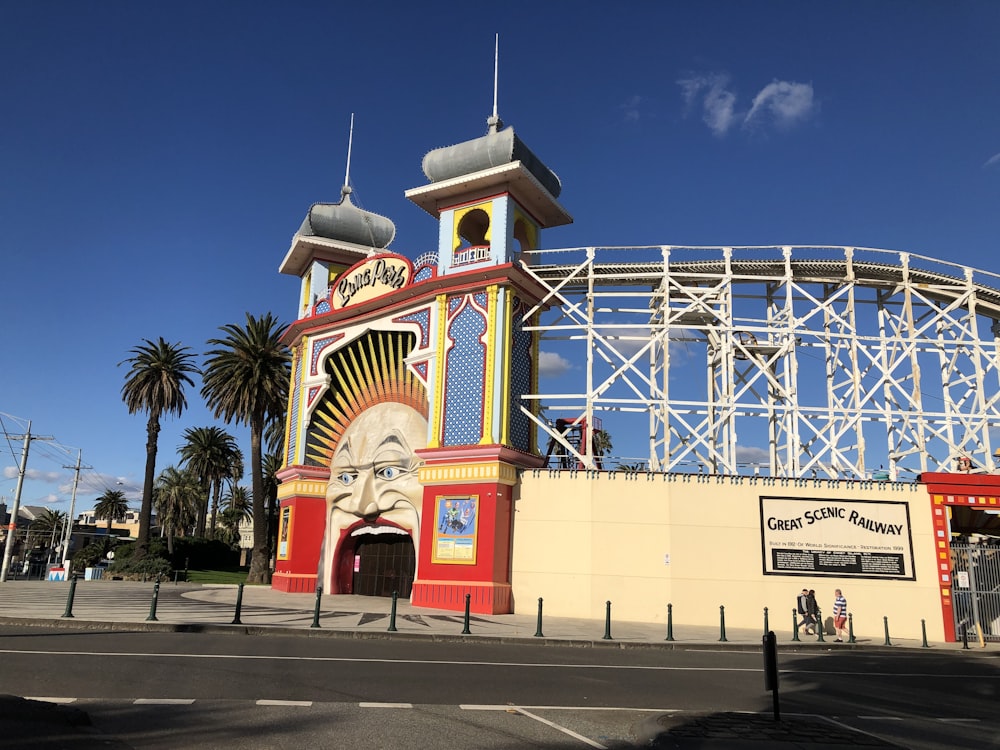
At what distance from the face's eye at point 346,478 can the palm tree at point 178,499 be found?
4614 cm

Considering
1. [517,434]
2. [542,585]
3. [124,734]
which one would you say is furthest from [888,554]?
[124,734]

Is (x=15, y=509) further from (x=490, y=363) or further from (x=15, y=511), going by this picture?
(x=490, y=363)

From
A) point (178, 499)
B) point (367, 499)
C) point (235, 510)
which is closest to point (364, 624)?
point (367, 499)

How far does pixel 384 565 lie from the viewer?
31.6 m

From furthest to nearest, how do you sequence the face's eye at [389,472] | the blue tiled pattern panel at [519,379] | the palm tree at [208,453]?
the palm tree at [208,453], the face's eye at [389,472], the blue tiled pattern panel at [519,379]

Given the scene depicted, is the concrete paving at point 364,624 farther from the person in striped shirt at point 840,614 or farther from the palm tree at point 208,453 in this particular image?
the palm tree at point 208,453

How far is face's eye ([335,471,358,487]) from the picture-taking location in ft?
108

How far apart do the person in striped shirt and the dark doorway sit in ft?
49.5

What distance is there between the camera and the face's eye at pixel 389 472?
30.9m

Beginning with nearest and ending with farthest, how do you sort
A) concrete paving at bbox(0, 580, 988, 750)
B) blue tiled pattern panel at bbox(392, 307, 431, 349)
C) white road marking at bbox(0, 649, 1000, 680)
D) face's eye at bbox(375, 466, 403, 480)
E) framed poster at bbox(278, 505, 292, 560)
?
white road marking at bbox(0, 649, 1000, 680)
concrete paving at bbox(0, 580, 988, 750)
blue tiled pattern panel at bbox(392, 307, 431, 349)
face's eye at bbox(375, 466, 403, 480)
framed poster at bbox(278, 505, 292, 560)

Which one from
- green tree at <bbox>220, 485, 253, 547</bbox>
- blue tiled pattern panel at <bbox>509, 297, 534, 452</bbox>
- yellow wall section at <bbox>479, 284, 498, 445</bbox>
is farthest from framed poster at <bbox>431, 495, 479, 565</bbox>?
green tree at <bbox>220, 485, 253, 547</bbox>

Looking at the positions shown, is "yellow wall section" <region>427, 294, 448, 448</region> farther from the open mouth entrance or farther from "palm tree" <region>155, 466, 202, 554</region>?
"palm tree" <region>155, 466, 202, 554</region>

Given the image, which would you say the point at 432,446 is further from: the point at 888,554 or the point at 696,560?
the point at 888,554

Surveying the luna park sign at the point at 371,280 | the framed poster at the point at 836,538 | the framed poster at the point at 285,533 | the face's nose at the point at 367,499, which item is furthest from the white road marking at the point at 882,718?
the framed poster at the point at 285,533
